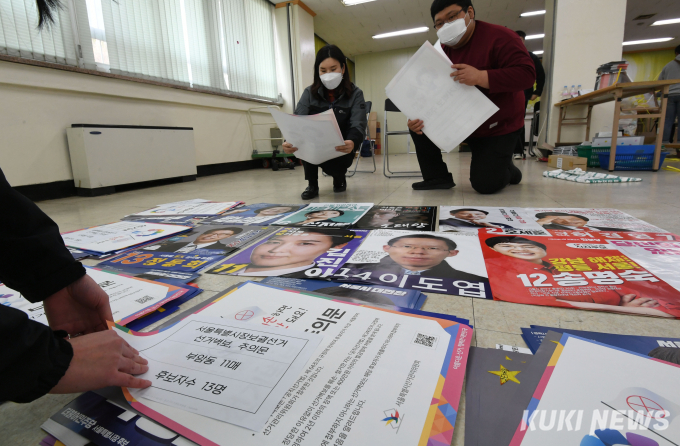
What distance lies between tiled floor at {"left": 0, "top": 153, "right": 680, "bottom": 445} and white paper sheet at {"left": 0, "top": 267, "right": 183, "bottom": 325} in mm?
74

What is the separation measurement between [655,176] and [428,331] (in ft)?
9.28

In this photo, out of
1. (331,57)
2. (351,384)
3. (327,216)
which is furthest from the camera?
(331,57)

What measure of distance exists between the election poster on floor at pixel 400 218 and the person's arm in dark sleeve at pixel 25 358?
0.95 meters

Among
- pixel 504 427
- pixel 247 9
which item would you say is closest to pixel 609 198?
pixel 504 427

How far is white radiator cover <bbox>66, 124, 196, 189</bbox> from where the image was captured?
237cm

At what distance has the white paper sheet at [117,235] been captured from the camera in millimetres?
1024

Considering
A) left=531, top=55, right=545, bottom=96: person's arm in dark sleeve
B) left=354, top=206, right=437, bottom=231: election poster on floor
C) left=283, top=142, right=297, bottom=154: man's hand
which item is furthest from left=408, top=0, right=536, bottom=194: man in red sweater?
left=531, top=55, right=545, bottom=96: person's arm in dark sleeve

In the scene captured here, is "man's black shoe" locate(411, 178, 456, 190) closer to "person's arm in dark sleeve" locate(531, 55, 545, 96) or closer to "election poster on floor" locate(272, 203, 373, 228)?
"election poster on floor" locate(272, 203, 373, 228)

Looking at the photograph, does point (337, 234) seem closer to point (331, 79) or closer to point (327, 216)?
point (327, 216)

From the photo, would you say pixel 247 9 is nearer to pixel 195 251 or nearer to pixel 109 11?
pixel 109 11

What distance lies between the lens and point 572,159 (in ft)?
8.74

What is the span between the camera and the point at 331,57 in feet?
6.22

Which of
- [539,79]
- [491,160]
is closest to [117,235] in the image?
[491,160]

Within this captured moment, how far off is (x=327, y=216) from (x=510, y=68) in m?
1.10
